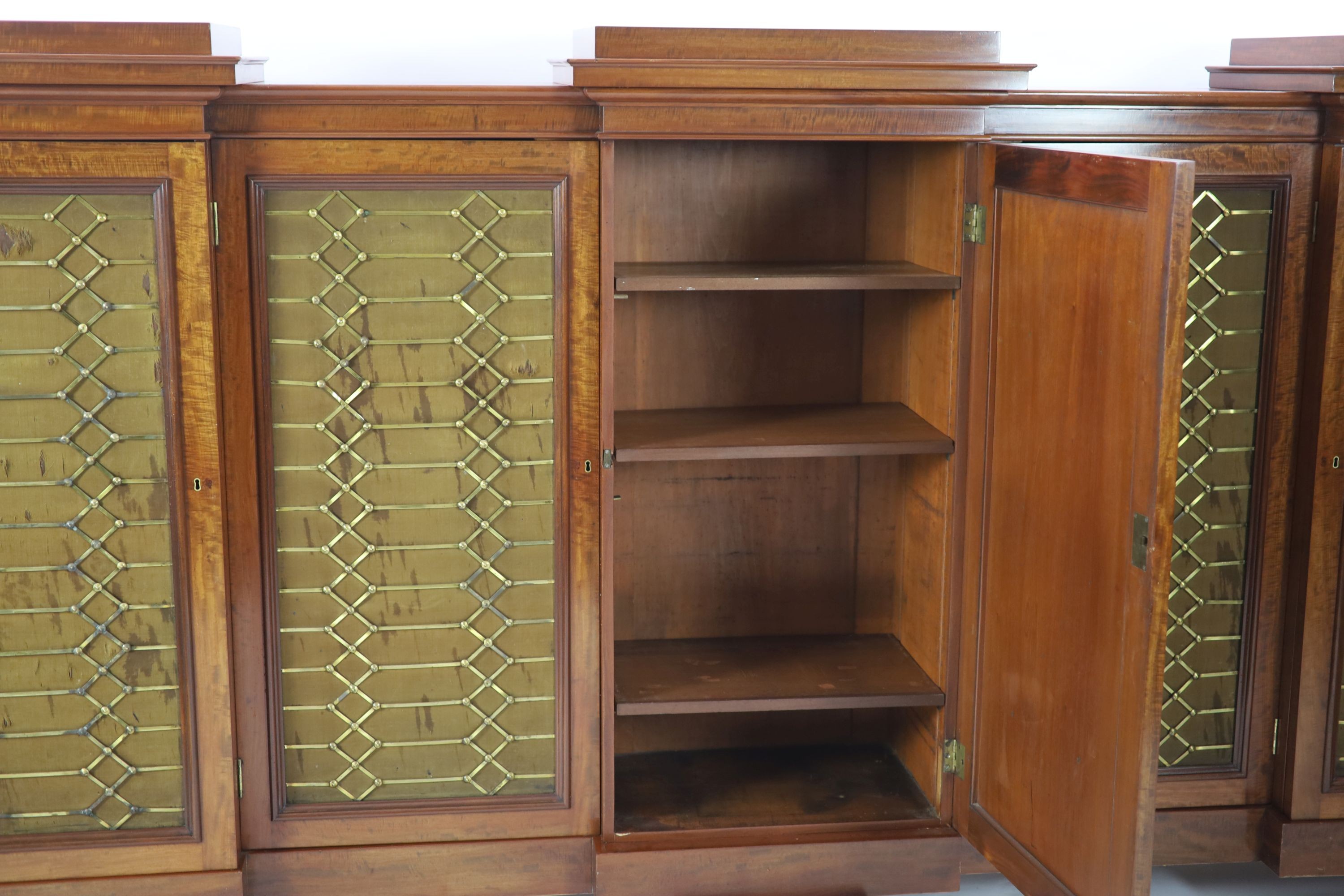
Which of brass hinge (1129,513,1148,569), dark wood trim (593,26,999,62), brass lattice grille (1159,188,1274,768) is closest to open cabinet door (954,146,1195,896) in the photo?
brass hinge (1129,513,1148,569)

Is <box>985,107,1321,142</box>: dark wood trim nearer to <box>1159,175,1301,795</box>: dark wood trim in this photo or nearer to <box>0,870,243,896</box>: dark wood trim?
<box>1159,175,1301,795</box>: dark wood trim

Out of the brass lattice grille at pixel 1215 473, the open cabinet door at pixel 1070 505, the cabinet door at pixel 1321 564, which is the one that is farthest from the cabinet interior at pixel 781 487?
the cabinet door at pixel 1321 564

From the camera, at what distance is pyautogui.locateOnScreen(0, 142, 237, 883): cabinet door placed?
2471 millimetres

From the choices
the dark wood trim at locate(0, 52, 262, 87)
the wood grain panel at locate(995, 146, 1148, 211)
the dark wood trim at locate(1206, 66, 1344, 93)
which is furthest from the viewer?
the dark wood trim at locate(1206, 66, 1344, 93)

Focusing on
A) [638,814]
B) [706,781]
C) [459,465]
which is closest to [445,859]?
[638,814]

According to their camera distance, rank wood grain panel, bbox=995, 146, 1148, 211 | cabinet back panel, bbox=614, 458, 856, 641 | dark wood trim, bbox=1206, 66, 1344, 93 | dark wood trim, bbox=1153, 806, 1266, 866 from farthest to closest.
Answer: cabinet back panel, bbox=614, 458, 856, 641, dark wood trim, bbox=1153, 806, 1266, 866, dark wood trim, bbox=1206, 66, 1344, 93, wood grain panel, bbox=995, 146, 1148, 211

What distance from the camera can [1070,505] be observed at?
91.6 inches

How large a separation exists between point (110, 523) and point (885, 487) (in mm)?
1714

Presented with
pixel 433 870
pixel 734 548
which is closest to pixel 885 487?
pixel 734 548

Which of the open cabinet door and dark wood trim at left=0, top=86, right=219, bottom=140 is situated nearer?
the open cabinet door

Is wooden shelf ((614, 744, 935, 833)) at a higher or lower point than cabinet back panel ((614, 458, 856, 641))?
lower

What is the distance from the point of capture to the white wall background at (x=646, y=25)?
3.09m

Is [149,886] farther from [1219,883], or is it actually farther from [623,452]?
[1219,883]

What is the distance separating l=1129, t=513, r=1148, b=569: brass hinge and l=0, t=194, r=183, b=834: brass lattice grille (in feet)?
5.81
